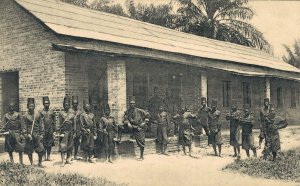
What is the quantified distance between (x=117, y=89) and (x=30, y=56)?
9.29 feet

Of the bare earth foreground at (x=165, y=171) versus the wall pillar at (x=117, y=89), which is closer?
the bare earth foreground at (x=165, y=171)

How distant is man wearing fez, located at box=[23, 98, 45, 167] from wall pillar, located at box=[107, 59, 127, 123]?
8.21 ft

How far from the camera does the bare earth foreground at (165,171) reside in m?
7.64

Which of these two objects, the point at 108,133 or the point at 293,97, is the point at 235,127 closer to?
the point at 108,133

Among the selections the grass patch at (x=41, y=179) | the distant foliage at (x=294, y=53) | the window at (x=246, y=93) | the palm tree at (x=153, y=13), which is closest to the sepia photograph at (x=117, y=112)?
A: the grass patch at (x=41, y=179)

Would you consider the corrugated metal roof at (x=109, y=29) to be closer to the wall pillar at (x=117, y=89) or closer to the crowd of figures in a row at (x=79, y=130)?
the wall pillar at (x=117, y=89)

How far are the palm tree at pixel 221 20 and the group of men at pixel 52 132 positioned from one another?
19.4m

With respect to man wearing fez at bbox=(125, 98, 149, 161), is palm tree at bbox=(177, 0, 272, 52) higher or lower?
higher

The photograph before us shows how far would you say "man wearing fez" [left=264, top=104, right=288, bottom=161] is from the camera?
30.5 ft

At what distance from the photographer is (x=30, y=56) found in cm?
1195

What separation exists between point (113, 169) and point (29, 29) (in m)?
5.47

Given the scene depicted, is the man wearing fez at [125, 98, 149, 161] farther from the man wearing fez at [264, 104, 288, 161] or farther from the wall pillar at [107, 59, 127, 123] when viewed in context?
the man wearing fez at [264, 104, 288, 161]

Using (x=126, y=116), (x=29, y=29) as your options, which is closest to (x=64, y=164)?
(x=126, y=116)

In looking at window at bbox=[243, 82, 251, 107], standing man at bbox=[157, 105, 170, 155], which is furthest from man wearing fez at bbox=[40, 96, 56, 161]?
window at bbox=[243, 82, 251, 107]
